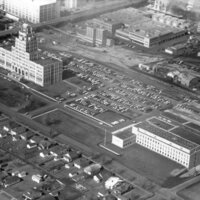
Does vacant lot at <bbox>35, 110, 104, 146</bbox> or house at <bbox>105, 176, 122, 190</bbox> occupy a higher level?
house at <bbox>105, 176, 122, 190</bbox>

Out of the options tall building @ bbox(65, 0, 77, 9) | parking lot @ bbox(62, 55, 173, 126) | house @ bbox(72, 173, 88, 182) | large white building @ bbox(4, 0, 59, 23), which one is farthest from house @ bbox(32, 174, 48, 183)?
tall building @ bbox(65, 0, 77, 9)

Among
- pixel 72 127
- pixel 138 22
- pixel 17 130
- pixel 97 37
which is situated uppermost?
pixel 17 130

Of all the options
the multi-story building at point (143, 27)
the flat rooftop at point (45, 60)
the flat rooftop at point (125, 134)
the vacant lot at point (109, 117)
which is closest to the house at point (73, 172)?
the flat rooftop at point (125, 134)

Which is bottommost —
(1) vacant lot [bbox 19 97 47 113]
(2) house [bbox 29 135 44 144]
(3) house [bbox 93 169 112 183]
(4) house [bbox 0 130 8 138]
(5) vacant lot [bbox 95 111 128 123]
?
(1) vacant lot [bbox 19 97 47 113]

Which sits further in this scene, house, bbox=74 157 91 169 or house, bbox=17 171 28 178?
house, bbox=74 157 91 169

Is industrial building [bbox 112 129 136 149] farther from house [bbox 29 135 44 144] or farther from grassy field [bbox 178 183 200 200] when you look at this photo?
grassy field [bbox 178 183 200 200]

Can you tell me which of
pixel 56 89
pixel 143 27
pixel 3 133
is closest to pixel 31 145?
pixel 3 133

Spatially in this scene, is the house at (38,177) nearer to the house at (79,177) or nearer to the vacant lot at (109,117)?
the house at (79,177)

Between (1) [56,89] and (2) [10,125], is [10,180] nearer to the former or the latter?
(2) [10,125]
